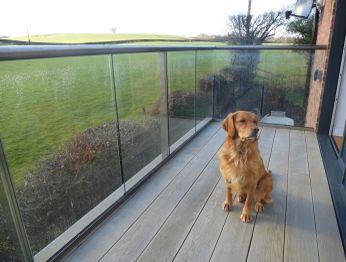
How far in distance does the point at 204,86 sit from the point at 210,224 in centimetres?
244

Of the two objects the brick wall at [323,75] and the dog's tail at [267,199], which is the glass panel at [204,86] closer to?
the brick wall at [323,75]

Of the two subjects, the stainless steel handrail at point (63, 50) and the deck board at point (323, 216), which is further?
the deck board at point (323, 216)

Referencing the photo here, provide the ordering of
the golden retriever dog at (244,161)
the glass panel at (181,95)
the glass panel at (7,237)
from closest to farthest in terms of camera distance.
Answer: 1. the glass panel at (7,237)
2. the golden retriever dog at (244,161)
3. the glass panel at (181,95)

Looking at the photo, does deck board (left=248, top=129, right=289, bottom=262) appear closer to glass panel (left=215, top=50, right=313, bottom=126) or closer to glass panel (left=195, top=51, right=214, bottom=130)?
glass panel (left=195, top=51, right=214, bottom=130)

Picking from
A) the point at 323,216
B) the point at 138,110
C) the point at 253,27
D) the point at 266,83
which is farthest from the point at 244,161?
the point at 253,27

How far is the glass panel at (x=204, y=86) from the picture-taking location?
3748 millimetres

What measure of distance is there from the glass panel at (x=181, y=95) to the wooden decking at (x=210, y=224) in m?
0.57

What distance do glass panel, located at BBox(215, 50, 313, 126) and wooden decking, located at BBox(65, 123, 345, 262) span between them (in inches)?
60.3

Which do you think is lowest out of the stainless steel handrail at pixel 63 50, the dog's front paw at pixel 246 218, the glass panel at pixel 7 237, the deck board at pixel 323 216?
the deck board at pixel 323 216

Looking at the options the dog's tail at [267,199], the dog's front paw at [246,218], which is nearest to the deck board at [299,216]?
the dog's tail at [267,199]

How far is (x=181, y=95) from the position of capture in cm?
330

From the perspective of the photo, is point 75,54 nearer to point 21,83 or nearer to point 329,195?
point 21,83

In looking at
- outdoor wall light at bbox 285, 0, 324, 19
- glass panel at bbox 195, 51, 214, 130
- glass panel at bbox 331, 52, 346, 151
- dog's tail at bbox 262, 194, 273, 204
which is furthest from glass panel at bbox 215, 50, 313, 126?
dog's tail at bbox 262, 194, 273, 204

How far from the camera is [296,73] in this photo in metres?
3.97
